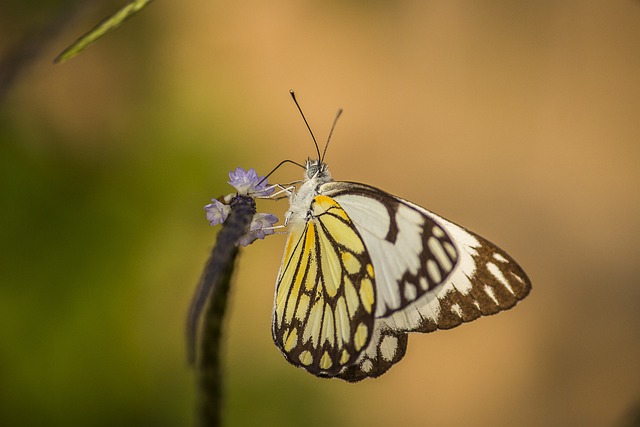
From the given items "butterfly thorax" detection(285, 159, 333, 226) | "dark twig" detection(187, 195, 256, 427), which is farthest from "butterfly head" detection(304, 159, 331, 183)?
"dark twig" detection(187, 195, 256, 427)

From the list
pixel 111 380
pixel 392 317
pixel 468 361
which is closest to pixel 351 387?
pixel 468 361

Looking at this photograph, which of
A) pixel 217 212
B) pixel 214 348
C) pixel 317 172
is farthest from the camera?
pixel 317 172

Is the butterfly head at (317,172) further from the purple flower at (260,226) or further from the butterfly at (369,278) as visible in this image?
the purple flower at (260,226)

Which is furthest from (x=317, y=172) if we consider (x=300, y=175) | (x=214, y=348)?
(x=300, y=175)

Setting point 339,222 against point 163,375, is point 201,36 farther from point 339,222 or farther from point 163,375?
point 339,222

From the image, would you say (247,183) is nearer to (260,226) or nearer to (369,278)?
(260,226)

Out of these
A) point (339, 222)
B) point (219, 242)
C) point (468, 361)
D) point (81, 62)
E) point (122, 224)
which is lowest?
point (219, 242)
